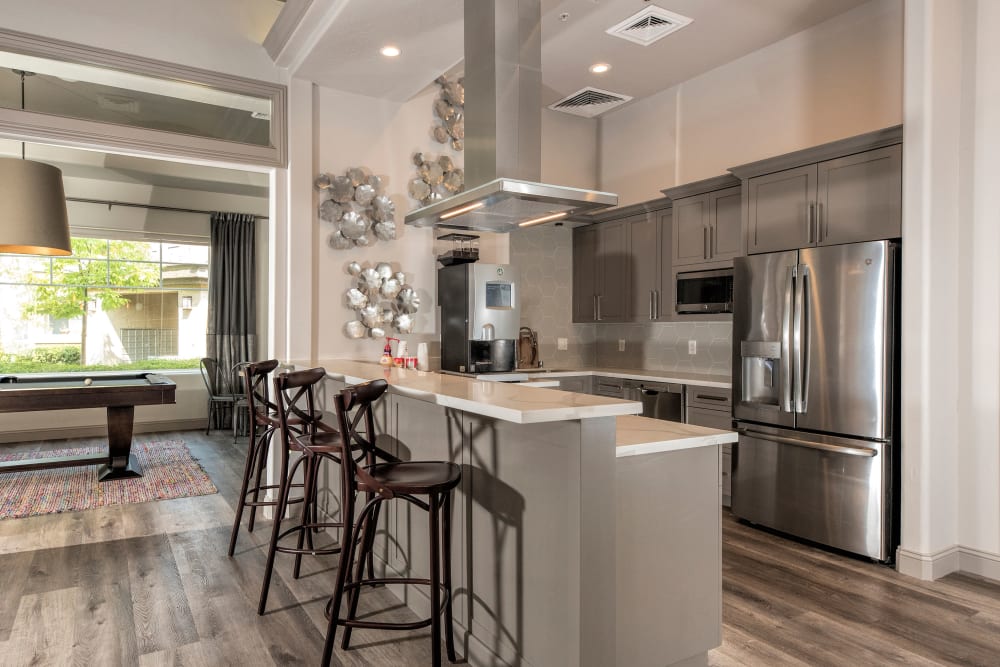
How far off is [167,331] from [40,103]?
4.73m

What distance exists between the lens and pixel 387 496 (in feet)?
6.87

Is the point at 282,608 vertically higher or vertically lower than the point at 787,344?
lower

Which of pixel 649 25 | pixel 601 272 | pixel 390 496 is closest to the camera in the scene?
pixel 390 496

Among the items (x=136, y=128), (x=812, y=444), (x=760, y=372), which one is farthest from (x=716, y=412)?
(x=136, y=128)

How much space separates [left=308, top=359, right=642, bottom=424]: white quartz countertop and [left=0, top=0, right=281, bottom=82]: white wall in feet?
8.65

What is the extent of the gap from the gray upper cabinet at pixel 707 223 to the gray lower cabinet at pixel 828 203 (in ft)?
0.81

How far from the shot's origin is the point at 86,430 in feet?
23.0

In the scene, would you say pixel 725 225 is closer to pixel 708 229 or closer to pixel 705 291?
pixel 708 229

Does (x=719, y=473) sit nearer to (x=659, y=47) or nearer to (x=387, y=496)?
(x=387, y=496)

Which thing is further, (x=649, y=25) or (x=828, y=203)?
(x=649, y=25)

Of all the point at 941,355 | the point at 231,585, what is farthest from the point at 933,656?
the point at 231,585

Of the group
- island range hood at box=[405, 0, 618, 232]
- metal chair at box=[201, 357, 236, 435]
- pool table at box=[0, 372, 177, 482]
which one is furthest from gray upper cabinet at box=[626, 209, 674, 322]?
metal chair at box=[201, 357, 236, 435]

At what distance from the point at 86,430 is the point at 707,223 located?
696cm

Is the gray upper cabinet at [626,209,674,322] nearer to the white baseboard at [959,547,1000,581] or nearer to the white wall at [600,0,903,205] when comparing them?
the white wall at [600,0,903,205]
